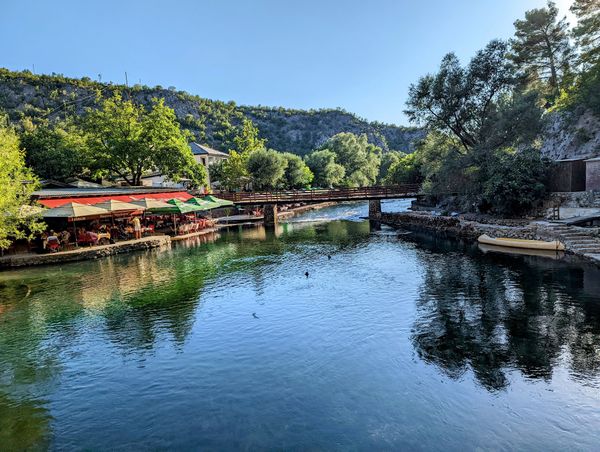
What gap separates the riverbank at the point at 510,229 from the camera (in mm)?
23005

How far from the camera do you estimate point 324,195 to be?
4934 centimetres

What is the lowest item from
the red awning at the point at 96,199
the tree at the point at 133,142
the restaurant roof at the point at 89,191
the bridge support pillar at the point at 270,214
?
the bridge support pillar at the point at 270,214

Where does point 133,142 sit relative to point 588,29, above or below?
below

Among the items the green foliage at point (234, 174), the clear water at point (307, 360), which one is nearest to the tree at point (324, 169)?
the green foliage at point (234, 174)

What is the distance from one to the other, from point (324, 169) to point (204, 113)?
6327 centimetres

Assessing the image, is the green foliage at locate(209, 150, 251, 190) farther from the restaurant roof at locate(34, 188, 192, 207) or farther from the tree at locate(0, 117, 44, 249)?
the tree at locate(0, 117, 44, 249)

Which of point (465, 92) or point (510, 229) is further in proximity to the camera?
point (465, 92)

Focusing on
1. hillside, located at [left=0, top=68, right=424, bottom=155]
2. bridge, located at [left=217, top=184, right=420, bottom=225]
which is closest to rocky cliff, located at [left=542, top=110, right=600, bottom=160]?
bridge, located at [left=217, top=184, right=420, bottom=225]

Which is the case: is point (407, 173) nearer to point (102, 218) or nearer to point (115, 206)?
point (102, 218)

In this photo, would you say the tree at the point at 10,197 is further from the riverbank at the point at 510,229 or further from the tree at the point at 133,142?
the riverbank at the point at 510,229

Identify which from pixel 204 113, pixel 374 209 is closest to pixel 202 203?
pixel 374 209

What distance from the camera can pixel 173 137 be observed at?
Result: 42438 millimetres

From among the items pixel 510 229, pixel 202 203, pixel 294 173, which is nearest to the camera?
pixel 510 229

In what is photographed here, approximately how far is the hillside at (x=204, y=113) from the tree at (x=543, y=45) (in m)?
20.9
